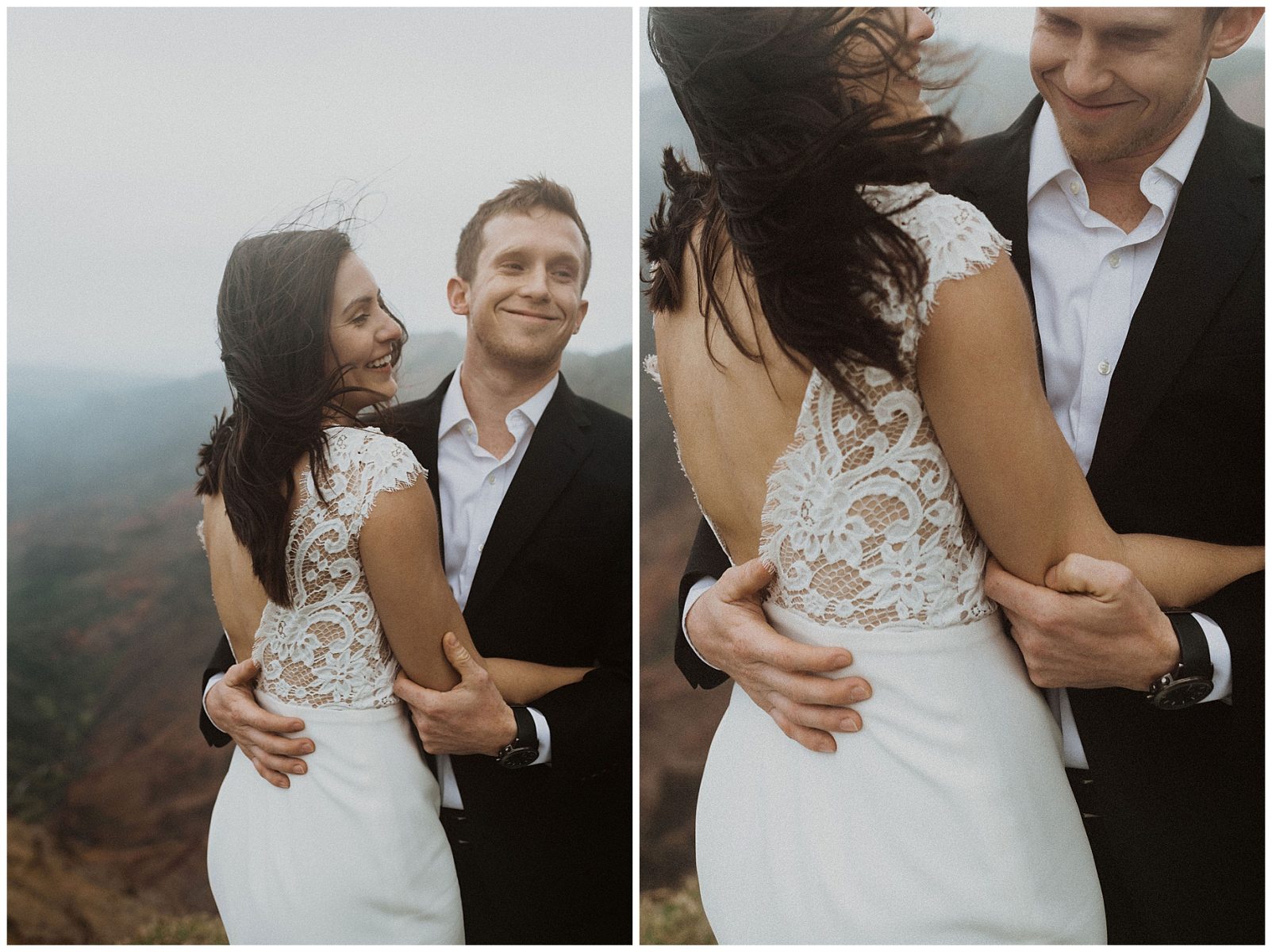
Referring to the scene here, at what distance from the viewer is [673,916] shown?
2.59 metres

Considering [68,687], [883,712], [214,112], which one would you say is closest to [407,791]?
[68,687]

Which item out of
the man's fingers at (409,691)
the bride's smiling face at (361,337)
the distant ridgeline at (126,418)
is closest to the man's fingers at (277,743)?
the man's fingers at (409,691)

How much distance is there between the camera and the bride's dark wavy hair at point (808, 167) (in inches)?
72.6

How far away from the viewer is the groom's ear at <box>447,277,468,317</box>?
2.47 m

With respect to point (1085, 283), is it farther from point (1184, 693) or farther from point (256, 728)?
point (256, 728)

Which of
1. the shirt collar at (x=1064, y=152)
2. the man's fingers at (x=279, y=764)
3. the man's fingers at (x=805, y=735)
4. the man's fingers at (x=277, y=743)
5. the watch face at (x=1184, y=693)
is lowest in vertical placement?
the man's fingers at (x=279, y=764)

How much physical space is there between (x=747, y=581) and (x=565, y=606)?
57 cm

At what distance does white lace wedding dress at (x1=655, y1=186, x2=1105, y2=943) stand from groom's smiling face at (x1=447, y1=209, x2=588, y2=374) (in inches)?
30.5

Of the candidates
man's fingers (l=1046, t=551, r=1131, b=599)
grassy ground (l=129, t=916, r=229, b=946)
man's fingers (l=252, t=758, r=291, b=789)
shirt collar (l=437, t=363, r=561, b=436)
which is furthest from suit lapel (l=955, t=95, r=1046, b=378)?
grassy ground (l=129, t=916, r=229, b=946)

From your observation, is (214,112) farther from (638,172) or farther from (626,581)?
(626,581)

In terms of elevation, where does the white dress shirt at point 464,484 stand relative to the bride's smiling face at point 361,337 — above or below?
below

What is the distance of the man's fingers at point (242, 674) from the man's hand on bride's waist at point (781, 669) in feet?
3.46

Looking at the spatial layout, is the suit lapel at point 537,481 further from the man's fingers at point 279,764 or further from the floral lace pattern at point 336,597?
the man's fingers at point 279,764

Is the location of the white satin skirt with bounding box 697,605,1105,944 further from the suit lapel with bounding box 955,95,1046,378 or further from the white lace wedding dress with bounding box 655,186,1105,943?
the suit lapel with bounding box 955,95,1046,378
